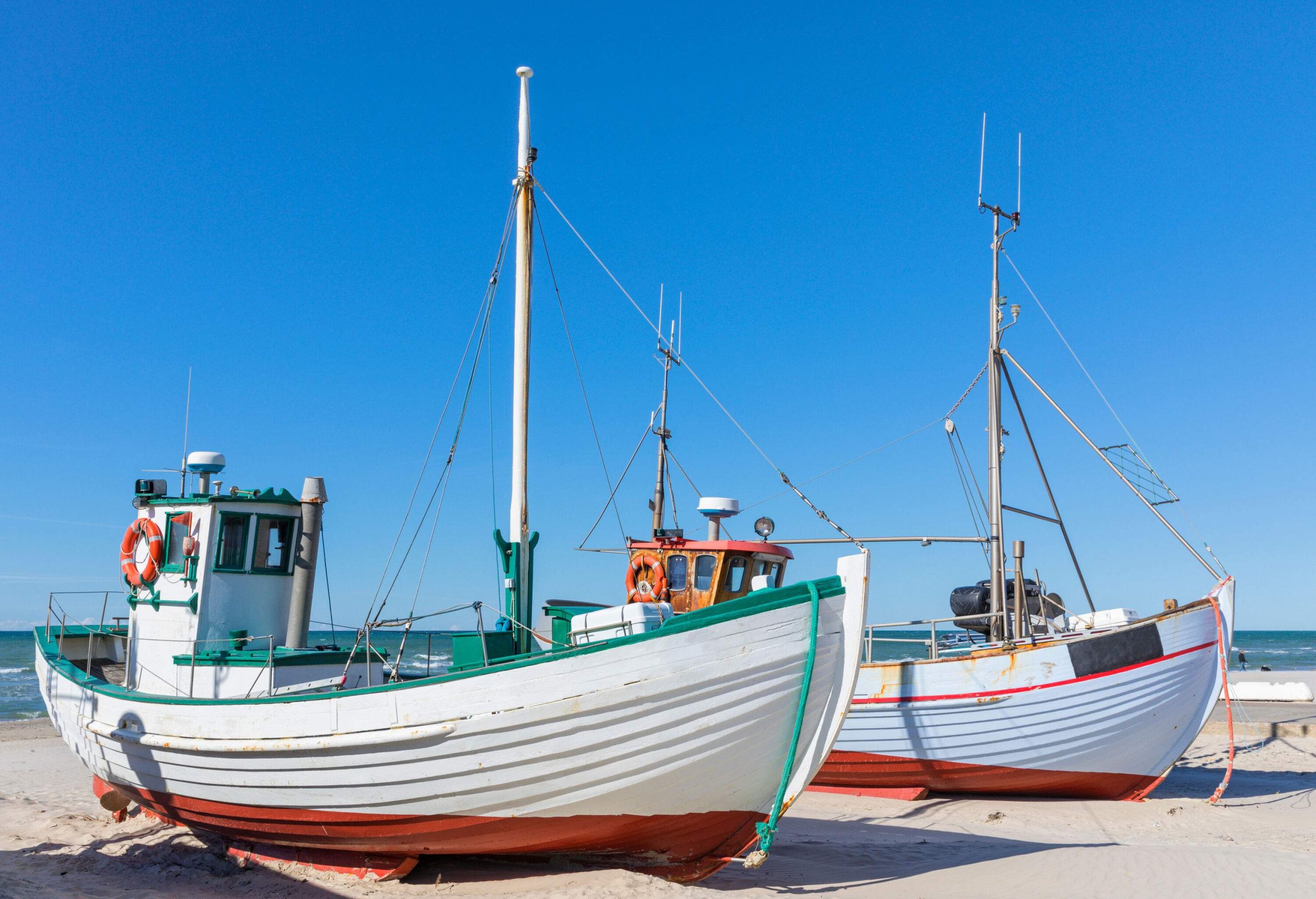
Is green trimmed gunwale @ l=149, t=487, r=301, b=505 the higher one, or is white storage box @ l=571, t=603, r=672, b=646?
green trimmed gunwale @ l=149, t=487, r=301, b=505

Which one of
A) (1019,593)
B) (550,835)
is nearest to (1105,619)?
(1019,593)

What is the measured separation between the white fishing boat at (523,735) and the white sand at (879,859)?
37 cm

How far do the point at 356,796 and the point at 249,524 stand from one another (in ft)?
14.5

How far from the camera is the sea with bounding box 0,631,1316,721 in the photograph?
15711 mm

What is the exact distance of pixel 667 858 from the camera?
8648mm

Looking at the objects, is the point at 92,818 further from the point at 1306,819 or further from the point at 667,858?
the point at 1306,819

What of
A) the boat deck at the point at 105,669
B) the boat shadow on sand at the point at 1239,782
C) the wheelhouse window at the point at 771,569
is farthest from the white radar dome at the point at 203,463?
the boat shadow on sand at the point at 1239,782

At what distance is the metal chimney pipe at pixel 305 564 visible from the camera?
11742 millimetres

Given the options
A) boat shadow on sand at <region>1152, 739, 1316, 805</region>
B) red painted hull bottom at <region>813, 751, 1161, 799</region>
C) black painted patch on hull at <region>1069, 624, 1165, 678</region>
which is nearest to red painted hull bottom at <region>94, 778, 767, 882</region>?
red painted hull bottom at <region>813, 751, 1161, 799</region>

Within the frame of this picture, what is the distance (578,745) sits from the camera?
7.75 metres

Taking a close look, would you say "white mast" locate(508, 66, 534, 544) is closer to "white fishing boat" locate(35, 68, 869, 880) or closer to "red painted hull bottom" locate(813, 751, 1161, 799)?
"white fishing boat" locate(35, 68, 869, 880)

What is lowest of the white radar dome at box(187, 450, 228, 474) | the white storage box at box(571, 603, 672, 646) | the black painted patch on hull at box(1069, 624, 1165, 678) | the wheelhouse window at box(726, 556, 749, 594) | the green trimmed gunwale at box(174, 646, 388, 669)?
the green trimmed gunwale at box(174, 646, 388, 669)

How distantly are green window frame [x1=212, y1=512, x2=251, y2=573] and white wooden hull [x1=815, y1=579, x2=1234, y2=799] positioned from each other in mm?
8753

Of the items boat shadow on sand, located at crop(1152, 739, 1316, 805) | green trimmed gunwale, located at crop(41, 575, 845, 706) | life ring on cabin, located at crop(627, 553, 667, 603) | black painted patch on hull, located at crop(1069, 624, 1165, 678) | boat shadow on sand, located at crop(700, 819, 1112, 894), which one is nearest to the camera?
green trimmed gunwale, located at crop(41, 575, 845, 706)
